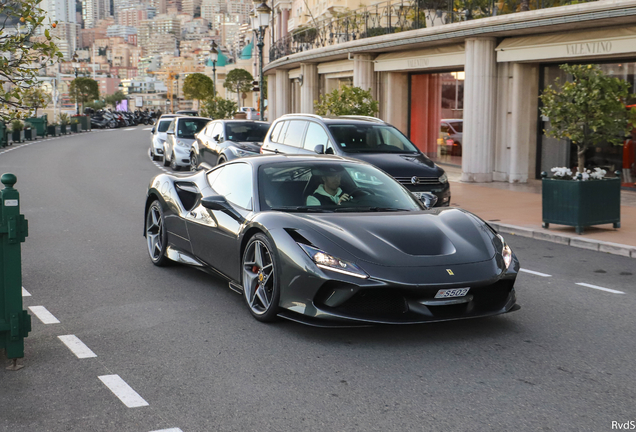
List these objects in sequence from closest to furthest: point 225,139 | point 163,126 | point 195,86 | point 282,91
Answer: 1. point 225,139
2. point 163,126
3. point 282,91
4. point 195,86

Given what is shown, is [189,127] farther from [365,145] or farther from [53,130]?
[53,130]

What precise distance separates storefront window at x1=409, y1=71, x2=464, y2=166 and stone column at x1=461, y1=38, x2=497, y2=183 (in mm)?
3611

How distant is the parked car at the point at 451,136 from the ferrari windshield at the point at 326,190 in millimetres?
17800

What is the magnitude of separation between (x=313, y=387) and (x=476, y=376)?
105cm

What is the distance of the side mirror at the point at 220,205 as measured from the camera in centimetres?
687

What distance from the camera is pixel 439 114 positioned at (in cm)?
2581

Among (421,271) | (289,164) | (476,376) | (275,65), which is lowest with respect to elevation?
(476,376)

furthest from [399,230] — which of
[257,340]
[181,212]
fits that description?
[181,212]

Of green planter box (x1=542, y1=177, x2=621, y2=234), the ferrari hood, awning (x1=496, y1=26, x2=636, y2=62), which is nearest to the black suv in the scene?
green planter box (x1=542, y1=177, x2=621, y2=234)

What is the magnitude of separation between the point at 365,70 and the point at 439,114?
10.5ft

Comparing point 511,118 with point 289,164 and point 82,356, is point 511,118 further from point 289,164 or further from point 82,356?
point 82,356

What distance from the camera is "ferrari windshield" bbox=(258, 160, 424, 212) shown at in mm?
6727

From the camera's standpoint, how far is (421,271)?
18.3ft

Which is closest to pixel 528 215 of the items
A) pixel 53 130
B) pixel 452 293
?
pixel 452 293
